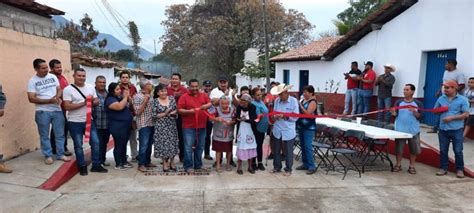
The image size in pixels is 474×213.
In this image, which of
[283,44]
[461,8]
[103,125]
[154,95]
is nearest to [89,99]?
[103,125]

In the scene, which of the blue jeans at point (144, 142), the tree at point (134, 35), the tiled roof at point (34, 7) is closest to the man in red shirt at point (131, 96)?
the blue jeans at point (144, 142)

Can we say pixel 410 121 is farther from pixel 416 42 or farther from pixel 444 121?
pixel 416 42

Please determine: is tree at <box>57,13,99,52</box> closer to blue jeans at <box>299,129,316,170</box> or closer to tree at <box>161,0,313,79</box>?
tree at <box>161,0,313,79</box>

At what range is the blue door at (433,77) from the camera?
34.0 ft

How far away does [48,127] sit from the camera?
6.67m

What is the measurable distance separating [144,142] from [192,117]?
95 centimetres

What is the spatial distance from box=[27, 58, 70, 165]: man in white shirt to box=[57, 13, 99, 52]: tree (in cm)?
2404

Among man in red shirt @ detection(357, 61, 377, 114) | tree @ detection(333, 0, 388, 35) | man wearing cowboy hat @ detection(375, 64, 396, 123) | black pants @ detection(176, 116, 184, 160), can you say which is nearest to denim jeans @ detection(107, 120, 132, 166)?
black pants @ detection(176, 116, 184, 160)

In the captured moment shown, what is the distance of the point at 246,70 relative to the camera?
1164 inches

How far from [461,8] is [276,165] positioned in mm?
6014

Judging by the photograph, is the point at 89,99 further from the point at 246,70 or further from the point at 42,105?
the point at 246,70

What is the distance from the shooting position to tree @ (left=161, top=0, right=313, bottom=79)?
33.5 meters

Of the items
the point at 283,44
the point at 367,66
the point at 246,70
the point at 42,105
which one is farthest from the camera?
the point at 283,44

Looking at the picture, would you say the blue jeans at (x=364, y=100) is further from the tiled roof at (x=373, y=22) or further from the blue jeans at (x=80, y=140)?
the blue jeans at (x=80, y=140)
